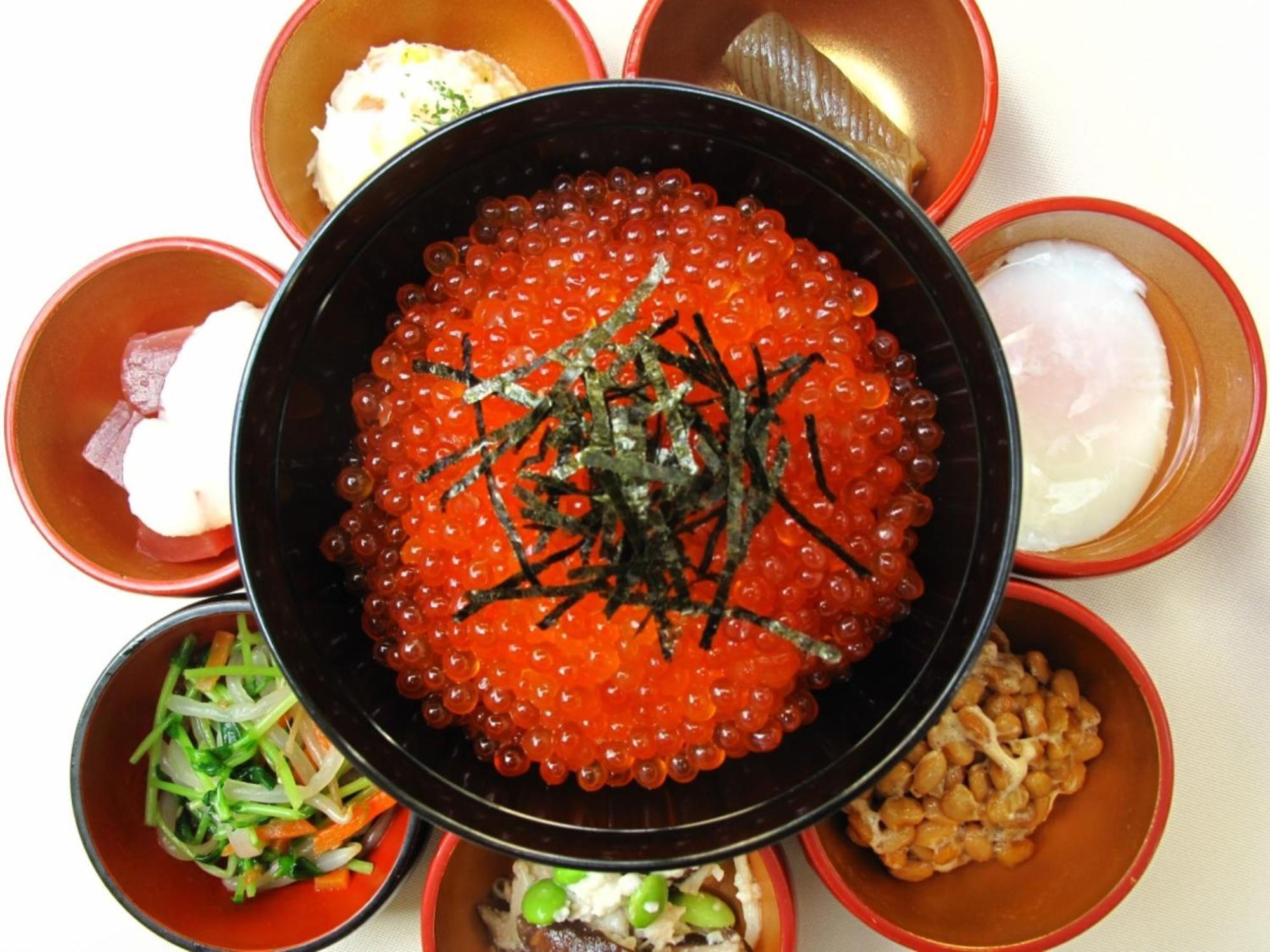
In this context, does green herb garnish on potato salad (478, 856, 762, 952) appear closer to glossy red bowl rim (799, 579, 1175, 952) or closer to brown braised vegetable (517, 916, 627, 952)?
brown braised vegetable (517, 916, 627, 952)

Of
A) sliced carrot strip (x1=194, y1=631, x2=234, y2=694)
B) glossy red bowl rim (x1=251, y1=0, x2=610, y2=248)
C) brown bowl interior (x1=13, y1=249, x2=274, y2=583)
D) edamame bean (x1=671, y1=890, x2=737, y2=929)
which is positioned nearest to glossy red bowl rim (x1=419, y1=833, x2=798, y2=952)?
edamame bean (x1=671, y1=890, x2=737, y2=929)

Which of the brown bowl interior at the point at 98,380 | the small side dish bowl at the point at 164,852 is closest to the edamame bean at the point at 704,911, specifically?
the small side dish bowl at the point at 164,852

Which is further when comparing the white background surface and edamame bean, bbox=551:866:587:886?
the white background surface

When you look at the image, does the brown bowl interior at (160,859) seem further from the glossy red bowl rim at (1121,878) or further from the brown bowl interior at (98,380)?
the glossy red bowl rim at (1121,878)

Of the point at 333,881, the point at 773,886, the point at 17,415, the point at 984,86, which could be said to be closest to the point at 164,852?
the point at 333,881

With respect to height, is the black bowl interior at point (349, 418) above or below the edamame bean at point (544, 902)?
above

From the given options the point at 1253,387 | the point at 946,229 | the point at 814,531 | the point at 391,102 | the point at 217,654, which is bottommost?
the point at 217,654

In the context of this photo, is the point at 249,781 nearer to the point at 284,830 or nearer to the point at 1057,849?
the point at 284,830
